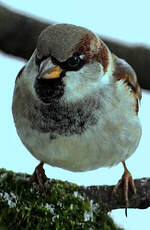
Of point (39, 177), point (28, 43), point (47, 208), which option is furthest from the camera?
point (28, 43)

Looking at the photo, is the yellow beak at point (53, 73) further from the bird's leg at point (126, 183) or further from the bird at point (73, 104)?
the bird's leg at point (126, 183)

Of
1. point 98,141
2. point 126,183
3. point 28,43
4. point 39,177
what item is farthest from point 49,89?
point 28,43

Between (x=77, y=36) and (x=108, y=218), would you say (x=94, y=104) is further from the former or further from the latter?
(x=108, y=218)

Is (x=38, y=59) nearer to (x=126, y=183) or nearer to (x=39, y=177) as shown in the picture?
(x=39, y=177)

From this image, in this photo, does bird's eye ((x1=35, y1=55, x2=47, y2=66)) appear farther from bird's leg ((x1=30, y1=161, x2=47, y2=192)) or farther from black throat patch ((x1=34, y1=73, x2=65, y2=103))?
bird's leg ((x1=30, y1=161, x2=47, y2=192))

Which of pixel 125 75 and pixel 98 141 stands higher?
pixel 125 75

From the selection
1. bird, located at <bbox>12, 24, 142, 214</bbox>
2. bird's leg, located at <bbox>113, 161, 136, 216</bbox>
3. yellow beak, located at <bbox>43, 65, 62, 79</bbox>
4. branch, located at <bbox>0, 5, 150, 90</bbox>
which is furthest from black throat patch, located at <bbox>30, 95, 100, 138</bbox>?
branch, located at <bbox>0, 5, 150, 90</bbox>

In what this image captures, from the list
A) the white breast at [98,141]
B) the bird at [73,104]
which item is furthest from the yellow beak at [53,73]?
the white breast at [98,141]
